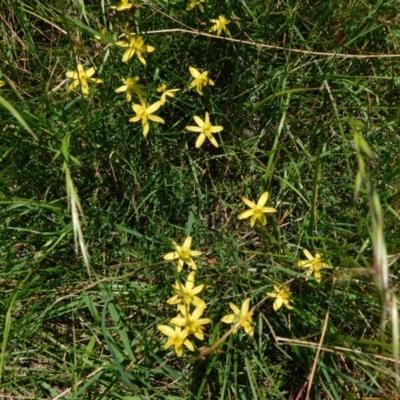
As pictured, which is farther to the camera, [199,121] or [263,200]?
[199,121]

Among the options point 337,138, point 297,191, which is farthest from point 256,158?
point 337,138

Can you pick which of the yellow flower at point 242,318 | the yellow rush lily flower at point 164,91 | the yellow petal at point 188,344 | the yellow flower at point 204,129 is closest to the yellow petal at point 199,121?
the yellow flower at point 204,129

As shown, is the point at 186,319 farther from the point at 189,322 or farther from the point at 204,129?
the point at 204,129

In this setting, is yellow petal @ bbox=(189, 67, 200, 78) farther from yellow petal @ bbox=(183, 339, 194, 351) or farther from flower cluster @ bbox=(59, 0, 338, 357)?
yellow petal @ bbox=(183, 339, 194, 351)

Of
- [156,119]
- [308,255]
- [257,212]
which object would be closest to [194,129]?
[156,119]

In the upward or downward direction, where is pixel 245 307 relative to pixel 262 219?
downward
